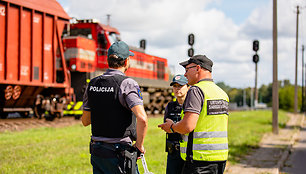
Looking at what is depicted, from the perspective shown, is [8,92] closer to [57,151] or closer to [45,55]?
[45,55]

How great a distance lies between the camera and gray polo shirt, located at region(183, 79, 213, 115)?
3.25 meters

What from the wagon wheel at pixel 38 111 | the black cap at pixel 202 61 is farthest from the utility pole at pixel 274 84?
the black cap at pixel 202 61

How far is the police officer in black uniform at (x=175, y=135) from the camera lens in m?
4.49

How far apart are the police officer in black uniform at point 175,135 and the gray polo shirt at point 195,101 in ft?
4.27

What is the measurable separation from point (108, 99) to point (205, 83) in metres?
0.95

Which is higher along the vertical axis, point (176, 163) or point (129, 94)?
point (129, 94)

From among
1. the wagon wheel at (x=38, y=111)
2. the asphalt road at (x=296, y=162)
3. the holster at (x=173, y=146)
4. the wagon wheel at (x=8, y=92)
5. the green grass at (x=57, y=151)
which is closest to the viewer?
the holster at (x=173, y=146)

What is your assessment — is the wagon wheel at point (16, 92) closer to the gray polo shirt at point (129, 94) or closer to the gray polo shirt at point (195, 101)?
the gray polo shirt at point (129, 94)

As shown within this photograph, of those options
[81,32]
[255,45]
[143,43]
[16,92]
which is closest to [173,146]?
[16,92]

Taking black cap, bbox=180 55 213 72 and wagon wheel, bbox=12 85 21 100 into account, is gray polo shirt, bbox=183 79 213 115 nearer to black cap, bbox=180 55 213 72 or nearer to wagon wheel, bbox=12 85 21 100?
black cap, bbox=180 55 213 72

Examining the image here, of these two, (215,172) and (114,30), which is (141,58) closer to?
(114,30)

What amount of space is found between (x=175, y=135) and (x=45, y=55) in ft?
39.6

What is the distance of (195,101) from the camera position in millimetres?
3260

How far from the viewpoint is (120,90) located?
3.24 m
